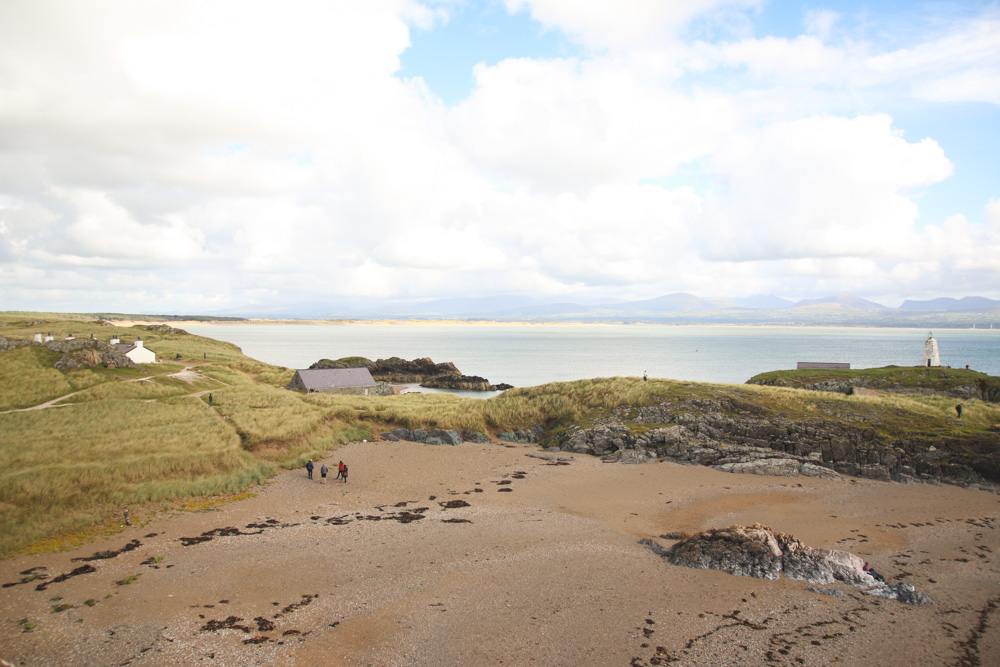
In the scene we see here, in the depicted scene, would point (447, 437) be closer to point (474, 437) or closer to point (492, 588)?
point (474, 437)

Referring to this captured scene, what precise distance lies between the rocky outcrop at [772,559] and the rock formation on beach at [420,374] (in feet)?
197

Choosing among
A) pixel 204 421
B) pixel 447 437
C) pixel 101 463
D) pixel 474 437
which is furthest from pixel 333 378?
pixel 101 463

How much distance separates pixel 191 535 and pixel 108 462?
855cm

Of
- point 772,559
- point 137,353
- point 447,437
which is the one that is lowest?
point 447,437

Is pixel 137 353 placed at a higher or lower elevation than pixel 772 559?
higher

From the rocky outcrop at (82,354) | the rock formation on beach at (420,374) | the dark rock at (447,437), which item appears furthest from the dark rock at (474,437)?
the rock formation on beach at (420,374)

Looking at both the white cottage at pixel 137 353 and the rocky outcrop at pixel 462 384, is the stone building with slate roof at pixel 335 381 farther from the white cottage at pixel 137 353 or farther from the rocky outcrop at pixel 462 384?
the rocky outcrop at pixel 462 384

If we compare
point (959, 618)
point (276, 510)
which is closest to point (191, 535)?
point (276, 510)

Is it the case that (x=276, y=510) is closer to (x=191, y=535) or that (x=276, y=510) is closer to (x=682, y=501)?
(x=191, y=535)

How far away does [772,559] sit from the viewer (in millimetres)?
16109

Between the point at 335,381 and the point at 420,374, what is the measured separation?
112 feet

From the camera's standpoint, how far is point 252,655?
11508 mm

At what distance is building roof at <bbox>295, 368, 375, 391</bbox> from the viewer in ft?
172

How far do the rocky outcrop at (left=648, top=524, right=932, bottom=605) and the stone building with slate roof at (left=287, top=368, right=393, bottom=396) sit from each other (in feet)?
141
